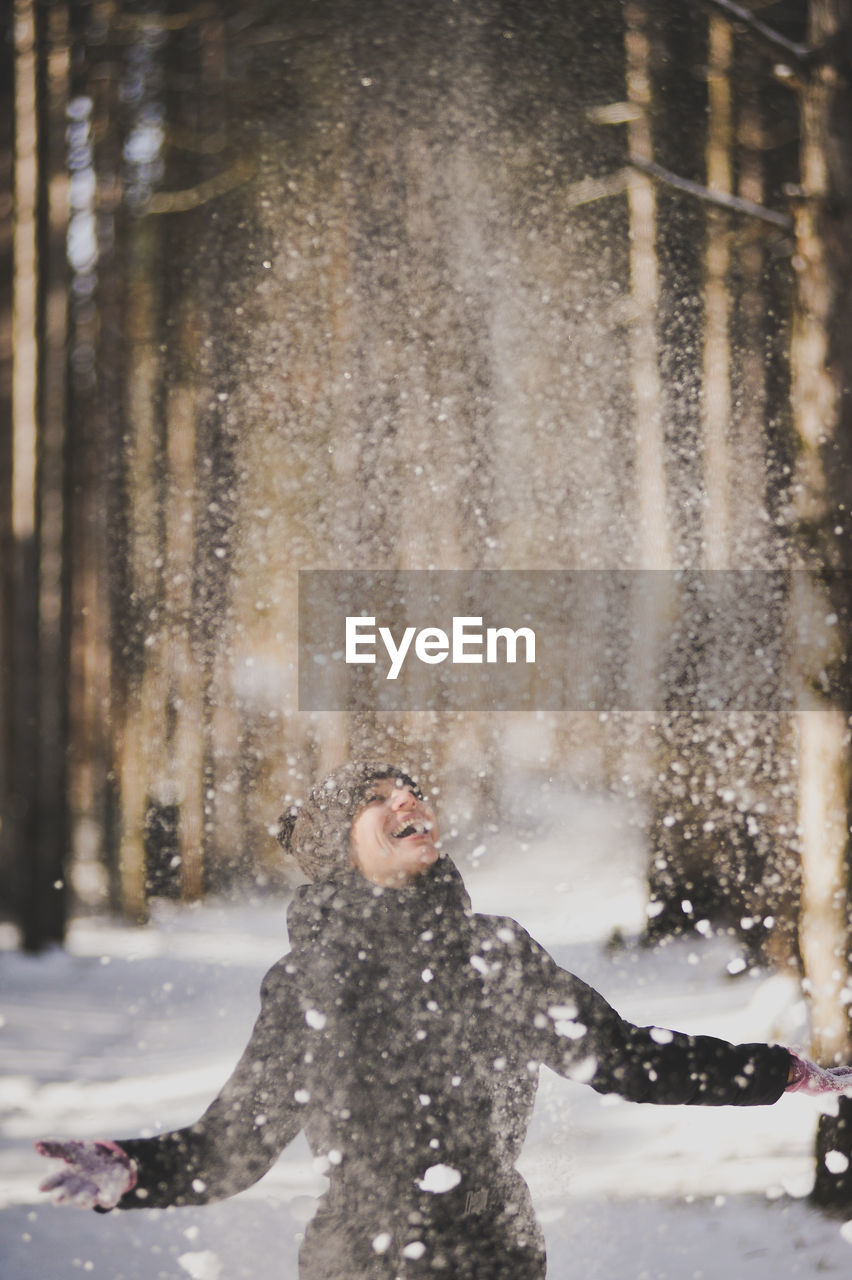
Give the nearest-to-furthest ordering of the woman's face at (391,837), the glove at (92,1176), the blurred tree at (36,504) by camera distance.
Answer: the glove at (92,1176) → the woman's face at (391,837) → the blurred tree at (36,504)

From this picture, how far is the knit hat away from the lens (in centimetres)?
89

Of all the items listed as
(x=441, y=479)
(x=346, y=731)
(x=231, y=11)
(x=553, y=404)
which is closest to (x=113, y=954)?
(x=346, y=731)

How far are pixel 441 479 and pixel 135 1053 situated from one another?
79 centimetres

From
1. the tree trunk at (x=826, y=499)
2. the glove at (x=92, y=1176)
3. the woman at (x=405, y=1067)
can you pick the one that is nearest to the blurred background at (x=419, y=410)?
the tree trunk at (x=826, y=499)

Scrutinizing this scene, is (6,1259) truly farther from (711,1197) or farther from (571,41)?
(571,41)

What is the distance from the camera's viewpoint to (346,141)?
3.23ft

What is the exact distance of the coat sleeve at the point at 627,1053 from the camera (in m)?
0.80

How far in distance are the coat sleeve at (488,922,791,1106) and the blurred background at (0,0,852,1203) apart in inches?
6.4

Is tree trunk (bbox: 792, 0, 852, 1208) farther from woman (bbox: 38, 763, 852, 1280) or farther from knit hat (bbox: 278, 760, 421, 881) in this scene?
knit hat (bbox: 278, 760, 421, 881)
